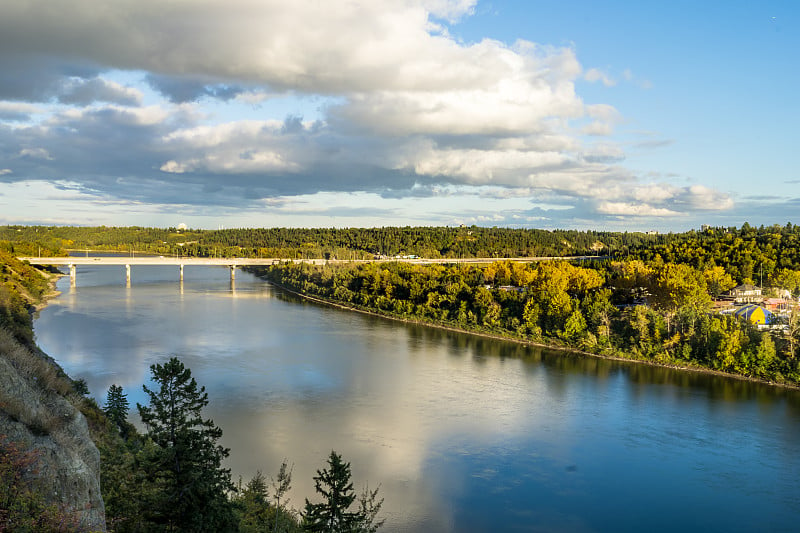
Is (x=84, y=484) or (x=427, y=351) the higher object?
(x=84, y=484)

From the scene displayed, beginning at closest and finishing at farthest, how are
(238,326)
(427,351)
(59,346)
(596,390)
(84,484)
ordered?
(84,484) → (596,390) → (59,346) → (427,351) → (238,326)

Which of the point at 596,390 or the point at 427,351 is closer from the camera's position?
the point at 596,390

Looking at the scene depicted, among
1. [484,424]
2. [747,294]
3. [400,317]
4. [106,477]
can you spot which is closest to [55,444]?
[106,477]

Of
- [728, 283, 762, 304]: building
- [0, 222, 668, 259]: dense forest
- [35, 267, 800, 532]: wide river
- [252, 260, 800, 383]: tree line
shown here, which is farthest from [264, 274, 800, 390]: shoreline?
[0, 222, 668, 259]: dense forest

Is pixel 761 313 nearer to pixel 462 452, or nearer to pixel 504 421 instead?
pixel 504 421

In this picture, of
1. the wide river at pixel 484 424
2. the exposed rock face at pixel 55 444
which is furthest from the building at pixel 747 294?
the exposed rock face at pixel 55 444

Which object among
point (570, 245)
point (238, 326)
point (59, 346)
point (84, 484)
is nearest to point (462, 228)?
point (570, 245)
